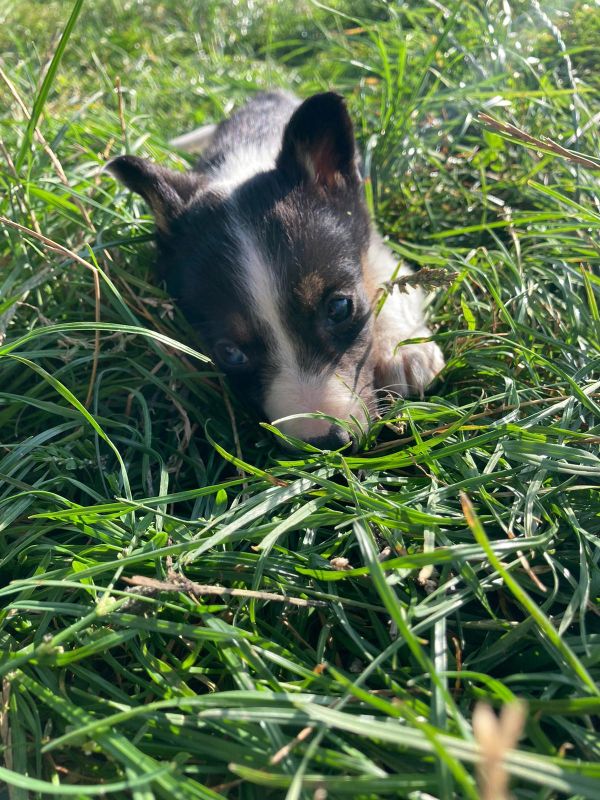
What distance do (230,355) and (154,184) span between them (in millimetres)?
892

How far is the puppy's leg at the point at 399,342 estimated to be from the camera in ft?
9.52

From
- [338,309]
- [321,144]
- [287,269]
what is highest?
[321,144]

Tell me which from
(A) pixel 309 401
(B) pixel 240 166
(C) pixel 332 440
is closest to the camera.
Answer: (C) pixel 332 440

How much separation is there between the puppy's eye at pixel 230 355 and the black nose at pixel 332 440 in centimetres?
59

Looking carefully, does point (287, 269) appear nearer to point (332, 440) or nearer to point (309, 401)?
point (309, 401)

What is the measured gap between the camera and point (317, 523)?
6.79ft

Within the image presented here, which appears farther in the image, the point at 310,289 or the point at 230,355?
the point at 230,355

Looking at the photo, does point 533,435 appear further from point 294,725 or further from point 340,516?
point 294,725

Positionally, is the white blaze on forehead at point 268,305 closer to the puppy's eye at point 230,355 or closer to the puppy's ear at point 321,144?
the puppy's eye at point 230,355

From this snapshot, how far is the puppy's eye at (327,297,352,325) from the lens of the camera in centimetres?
282

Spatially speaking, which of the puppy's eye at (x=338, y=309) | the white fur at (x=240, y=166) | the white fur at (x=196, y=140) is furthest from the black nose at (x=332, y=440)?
the white fur at (x=196, y=140)

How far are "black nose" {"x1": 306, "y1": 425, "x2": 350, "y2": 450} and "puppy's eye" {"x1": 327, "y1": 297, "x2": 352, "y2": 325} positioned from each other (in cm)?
57

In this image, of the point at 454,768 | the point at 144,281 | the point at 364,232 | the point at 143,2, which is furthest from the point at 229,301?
the point at 143,2

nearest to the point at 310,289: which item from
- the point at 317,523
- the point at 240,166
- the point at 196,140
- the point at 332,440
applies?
the point at 332,440
